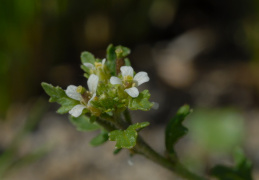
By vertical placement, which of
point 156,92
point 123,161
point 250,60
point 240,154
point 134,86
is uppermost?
point 134,86

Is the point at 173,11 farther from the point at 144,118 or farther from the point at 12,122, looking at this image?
the point at 12,122

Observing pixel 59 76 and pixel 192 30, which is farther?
pixel 192 30

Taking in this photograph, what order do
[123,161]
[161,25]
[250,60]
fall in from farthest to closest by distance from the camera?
[161,25]
[250,60]
[123,161]

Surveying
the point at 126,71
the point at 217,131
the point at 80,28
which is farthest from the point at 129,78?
the point at 80,28

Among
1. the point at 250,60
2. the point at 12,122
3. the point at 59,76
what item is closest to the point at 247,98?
the point at 250,60

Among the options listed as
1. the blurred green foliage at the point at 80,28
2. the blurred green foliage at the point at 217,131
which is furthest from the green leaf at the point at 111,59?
the blurred green foliage at the point at 80,28

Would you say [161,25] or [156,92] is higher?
[161,25]
